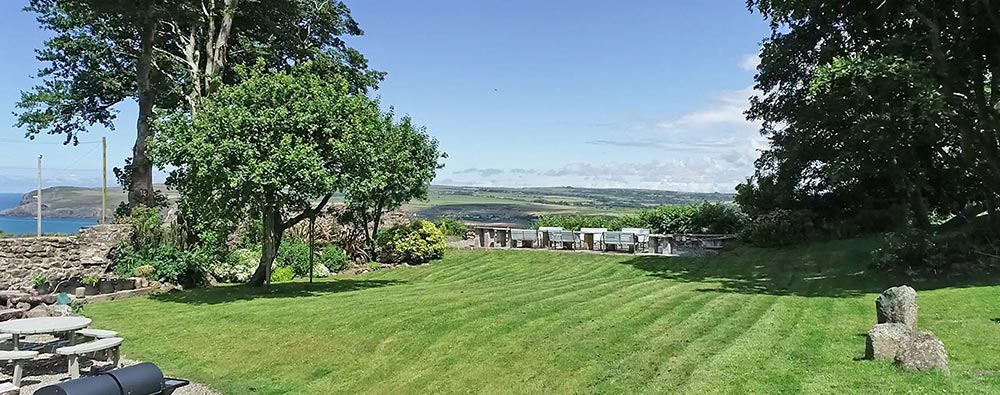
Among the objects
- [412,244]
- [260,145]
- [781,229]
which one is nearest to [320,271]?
[412,244]

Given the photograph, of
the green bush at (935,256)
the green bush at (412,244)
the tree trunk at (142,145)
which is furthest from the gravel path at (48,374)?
the green bush at (935,256)

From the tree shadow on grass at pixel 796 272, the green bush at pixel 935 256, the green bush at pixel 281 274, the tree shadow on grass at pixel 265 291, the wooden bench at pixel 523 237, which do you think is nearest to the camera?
the tree shadow on grass at pixel 796 272

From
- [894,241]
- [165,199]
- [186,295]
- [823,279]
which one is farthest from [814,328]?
[165,199]

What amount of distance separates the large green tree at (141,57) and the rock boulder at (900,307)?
1541cm

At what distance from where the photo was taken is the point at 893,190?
67.9ft

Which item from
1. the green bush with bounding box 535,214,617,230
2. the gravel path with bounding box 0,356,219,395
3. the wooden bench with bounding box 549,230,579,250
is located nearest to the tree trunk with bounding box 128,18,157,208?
the gravel path with bounding box 0,356,219,395

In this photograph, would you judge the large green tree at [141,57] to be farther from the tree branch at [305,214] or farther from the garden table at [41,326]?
the garden table at [41,326]

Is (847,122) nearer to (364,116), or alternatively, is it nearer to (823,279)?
(823,279)

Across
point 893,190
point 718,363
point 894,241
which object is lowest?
point 718,363

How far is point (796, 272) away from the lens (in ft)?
47.7

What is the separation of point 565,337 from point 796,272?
866 cm

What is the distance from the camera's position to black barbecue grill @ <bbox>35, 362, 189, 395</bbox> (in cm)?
613

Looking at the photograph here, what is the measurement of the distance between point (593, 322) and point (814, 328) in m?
2.71

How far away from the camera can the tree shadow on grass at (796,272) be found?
460 inches
